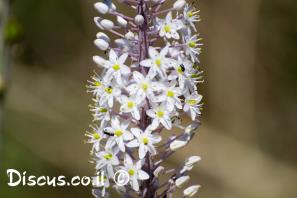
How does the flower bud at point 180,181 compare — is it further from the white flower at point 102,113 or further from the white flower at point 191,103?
the white flower at point 102,113

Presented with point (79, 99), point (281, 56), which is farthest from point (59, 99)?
point (281, 56)

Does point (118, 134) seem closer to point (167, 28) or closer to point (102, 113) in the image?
point (102, 113)

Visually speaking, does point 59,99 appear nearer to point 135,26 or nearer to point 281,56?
point 281,56

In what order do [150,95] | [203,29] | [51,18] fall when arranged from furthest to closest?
[51,18] < [203,29] < [150,95]

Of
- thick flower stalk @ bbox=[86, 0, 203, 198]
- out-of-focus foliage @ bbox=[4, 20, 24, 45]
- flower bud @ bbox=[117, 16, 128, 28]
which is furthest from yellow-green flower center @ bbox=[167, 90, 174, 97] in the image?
out-of-focus foliage @ bbox=[4, 20, 24, 45]

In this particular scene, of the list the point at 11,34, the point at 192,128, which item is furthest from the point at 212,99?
the point at 192,128
